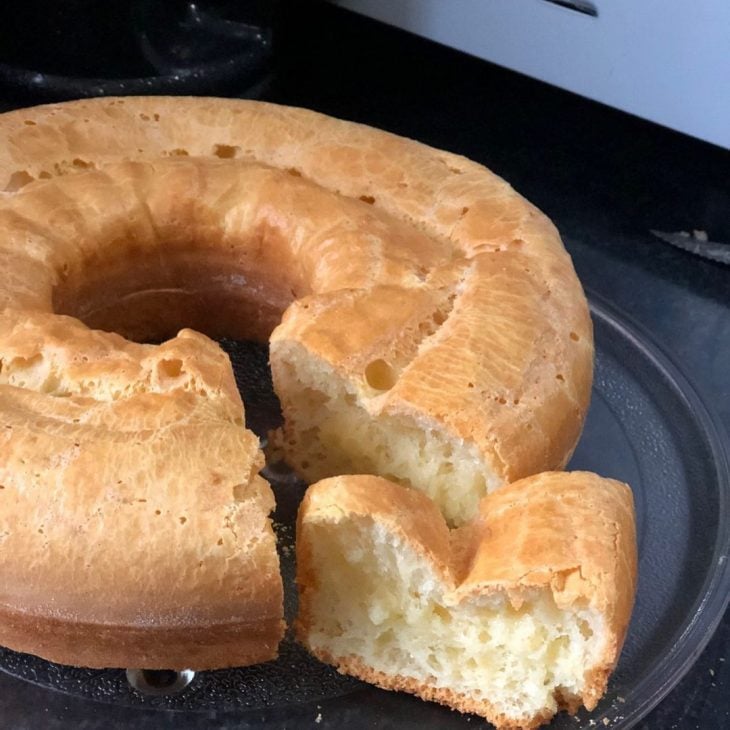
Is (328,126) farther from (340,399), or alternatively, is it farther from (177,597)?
(177,597)

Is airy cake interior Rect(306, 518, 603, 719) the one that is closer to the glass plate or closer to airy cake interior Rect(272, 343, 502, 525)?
the glass plate

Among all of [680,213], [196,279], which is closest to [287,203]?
[196,279]

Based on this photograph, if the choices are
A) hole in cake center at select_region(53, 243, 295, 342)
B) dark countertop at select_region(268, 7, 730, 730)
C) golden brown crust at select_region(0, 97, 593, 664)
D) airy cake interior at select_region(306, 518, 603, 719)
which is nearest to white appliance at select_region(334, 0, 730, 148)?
dark countertop at select_region(268, 7, 730, 730)

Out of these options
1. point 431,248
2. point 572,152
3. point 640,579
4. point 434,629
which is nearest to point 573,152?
point 572,152

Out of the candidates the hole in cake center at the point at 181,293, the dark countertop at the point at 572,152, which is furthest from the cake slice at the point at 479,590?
the dark countertop at the point at 572,152

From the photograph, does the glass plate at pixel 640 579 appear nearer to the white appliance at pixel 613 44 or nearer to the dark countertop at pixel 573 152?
the dark countertop at pixel 573 152
